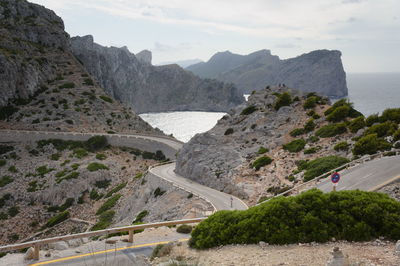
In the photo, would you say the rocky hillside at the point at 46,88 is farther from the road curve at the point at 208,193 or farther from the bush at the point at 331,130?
the bush at the point at 331,130

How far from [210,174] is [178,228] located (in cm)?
2087

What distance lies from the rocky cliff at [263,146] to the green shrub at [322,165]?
103 cm

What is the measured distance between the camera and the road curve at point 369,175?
69.3 ft

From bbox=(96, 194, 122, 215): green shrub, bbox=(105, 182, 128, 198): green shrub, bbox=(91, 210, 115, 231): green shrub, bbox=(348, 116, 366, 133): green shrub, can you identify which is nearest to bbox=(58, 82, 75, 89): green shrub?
bbox=(105, 182, 128, 198): green shrub

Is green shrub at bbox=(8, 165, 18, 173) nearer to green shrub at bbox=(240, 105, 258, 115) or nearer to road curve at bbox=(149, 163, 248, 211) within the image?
road curve at bbox=(149, 163, 248, 211)

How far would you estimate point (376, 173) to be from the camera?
74.9 ft

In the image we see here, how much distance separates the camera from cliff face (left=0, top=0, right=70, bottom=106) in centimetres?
8094

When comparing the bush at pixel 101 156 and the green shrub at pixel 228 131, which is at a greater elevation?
the green shrub at pixel 228 131

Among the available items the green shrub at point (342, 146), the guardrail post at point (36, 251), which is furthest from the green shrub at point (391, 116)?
the guardrail post at point (36, 251)

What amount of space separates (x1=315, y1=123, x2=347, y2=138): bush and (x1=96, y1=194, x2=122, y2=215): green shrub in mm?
28475

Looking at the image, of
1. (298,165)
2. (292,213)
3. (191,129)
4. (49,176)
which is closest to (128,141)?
(49,176)

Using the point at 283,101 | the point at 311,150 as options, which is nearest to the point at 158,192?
the point at 311,150

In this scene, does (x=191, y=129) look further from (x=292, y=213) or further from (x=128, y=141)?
(x=292, y=213)

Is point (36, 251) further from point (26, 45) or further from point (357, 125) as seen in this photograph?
point (26, 45)
